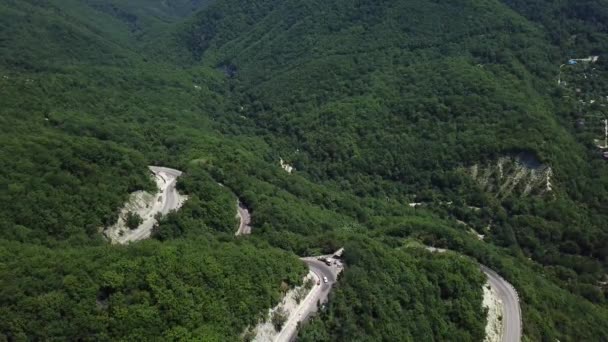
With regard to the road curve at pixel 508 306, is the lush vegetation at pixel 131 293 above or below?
above

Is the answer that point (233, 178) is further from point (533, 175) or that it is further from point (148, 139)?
point (533, 175)

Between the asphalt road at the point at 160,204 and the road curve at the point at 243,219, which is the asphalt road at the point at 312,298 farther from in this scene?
the asphalt road at the point at 160,204

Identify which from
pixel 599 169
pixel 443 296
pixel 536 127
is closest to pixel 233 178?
pixel 443 296

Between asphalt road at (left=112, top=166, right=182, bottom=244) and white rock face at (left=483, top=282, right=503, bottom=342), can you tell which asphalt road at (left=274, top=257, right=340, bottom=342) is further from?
white rock face at (left=483, top=282, right=503, bottom=342)

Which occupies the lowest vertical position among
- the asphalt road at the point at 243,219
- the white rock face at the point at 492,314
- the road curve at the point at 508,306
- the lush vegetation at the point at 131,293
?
the road curve at the point at 508,306

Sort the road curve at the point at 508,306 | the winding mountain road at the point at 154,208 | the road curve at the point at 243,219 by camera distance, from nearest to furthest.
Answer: the winding mountain road at the point at 154,208 < the road curve at the point at 508,306 < the road curve at the point at 243,219

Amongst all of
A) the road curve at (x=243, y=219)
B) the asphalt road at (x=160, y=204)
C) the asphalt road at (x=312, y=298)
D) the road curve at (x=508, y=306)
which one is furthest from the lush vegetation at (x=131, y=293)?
the road curve at (x=508, y=306)

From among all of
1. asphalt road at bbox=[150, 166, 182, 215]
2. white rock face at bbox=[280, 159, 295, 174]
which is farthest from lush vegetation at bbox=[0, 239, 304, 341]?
white rock face at bbox=[280, 159, 295, 174]
